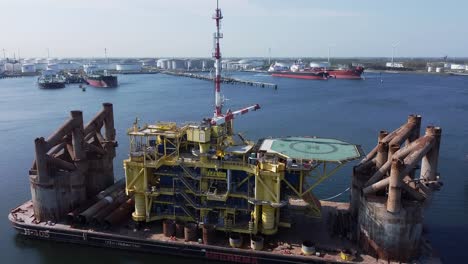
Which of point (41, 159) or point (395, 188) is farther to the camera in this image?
point (41, 159)

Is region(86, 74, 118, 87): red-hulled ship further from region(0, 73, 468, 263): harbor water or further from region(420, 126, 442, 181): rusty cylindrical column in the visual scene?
region(420, 126, 442, 181): rusty cylindrical column

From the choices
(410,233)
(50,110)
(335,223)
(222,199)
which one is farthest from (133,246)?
(50,110)

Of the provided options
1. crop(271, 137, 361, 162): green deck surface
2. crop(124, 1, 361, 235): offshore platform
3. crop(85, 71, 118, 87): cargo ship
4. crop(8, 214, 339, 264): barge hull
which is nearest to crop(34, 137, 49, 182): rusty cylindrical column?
crop(8, 214, 339, 264): barge hull

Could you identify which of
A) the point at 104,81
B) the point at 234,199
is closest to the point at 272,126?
the point at 234,199

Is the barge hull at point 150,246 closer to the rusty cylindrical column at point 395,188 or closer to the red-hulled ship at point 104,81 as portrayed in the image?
the rusty cylindrical column at point 395,188

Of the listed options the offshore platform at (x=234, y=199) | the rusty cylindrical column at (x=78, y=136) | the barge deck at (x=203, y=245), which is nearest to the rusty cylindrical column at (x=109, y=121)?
the rusty cylindrical column at (x=78, y=136)

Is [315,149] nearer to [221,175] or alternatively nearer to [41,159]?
[221,175]
